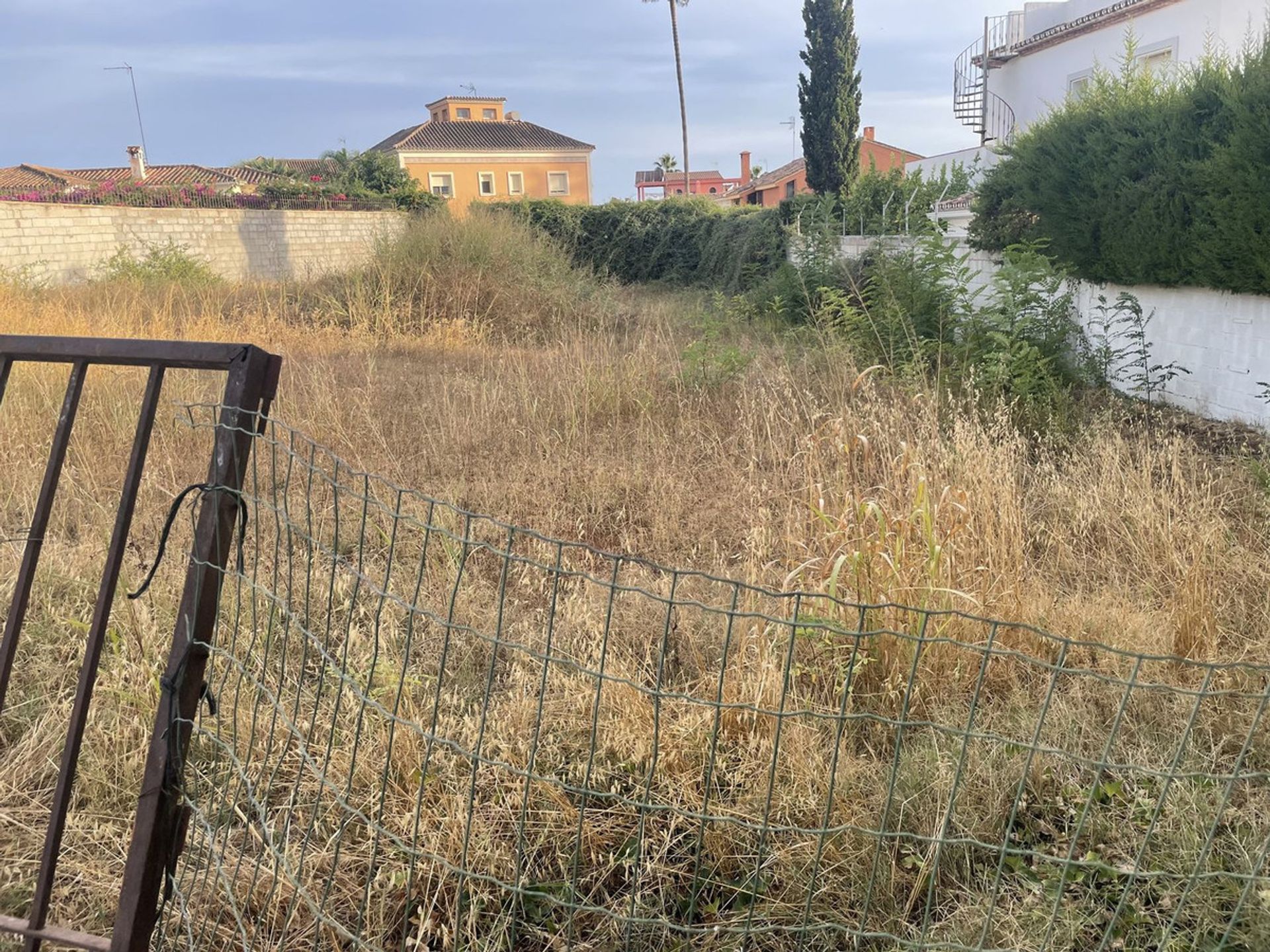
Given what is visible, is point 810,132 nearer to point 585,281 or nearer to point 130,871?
point 585,281

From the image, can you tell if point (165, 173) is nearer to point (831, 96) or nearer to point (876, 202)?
point (831, 96)

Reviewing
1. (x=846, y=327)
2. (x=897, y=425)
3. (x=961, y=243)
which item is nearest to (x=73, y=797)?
(x=897, y=425)

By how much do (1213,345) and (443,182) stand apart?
42676 mm

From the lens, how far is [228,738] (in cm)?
256

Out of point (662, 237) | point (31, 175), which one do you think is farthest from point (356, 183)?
point (31, 175)

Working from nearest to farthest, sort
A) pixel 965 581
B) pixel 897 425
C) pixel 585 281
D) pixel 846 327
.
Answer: pixel 965 581 → pixel 897 425 → pixel 846 327 → pixel 585 281

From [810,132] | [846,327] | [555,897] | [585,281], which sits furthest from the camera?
[810,132]

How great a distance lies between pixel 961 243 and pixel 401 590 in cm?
778

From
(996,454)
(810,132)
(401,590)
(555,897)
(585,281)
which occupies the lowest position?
(555,897)

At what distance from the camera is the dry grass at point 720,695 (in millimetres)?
2027

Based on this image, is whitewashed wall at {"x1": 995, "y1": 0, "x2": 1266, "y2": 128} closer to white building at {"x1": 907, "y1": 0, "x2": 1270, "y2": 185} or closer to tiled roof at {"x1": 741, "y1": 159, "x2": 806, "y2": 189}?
white building at {"x1": 907, "y1": 0, "x2": 1270, "y2": 185}

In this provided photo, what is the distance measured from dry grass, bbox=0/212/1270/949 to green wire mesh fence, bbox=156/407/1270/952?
1cm

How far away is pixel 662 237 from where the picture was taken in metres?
21.0

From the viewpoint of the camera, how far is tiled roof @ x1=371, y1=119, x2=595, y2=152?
44.7 meters
